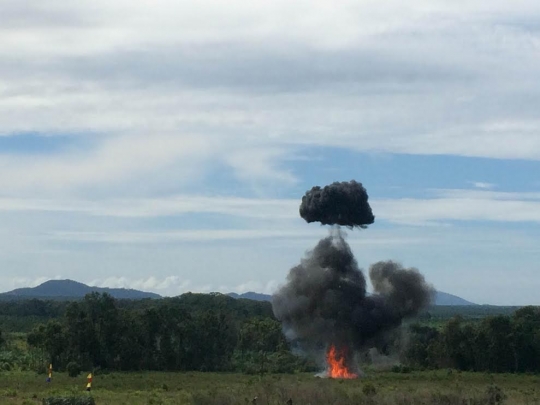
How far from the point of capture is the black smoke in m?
88.5

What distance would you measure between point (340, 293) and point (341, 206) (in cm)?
874

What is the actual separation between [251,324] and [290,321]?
893 inches

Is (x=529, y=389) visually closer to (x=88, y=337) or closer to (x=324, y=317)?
(x=324, y=317)

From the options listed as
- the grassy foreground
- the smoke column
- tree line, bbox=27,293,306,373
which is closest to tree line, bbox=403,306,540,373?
the smoke column

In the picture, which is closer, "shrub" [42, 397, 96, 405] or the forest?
"shrub" [42, 397, 96, 405]

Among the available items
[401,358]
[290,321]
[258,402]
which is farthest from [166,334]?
[258,402]

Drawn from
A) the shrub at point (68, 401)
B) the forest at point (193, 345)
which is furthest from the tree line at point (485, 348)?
the shrub at point (68, 401)

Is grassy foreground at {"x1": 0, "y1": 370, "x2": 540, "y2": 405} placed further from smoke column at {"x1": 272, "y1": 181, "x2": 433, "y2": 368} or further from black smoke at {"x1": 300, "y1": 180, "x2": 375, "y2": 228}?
black smoke at {"x1": 300, "y1": 180, "x2": 375, "y2": 228}

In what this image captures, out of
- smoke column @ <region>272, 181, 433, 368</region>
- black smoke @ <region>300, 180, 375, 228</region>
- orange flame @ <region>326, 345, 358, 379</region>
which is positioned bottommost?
orange flame @ <region>326, 345, 358, 379</region>

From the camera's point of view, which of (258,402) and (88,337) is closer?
(258,402)

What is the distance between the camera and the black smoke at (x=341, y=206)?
290ft

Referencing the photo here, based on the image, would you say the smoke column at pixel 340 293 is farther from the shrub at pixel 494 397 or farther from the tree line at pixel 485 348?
the shrub at pixel 494 397

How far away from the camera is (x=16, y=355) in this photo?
99.2 m

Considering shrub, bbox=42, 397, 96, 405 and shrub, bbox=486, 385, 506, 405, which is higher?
shrub, bbox=42, 397, 96, 405
